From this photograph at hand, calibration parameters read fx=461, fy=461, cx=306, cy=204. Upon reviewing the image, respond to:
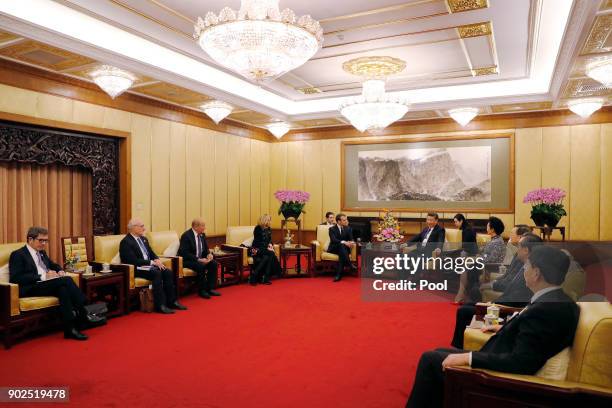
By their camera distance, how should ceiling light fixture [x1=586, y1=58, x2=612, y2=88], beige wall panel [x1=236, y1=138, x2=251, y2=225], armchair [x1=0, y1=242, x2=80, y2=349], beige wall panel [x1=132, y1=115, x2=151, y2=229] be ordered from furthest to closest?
beige wall panel [x1=236, y1=138, x2=251, y2=225]
beige wall panel [x1=132, y1=115, x2=151, y2=229]
ceiling light fixture [x1=586, y1=58, x2=612, y2=88]
armchair [x1=0, y1=242, x2=80, y2=349]

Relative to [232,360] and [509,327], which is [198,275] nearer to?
[232,360]

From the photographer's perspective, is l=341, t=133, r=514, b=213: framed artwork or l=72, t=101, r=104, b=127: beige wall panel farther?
l=341, t=133, r=514, b=213: framed artwork

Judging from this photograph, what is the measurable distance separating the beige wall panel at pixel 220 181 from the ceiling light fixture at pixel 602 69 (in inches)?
275

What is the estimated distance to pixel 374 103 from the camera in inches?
278

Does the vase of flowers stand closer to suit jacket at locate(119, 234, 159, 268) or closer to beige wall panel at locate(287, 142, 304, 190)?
beige wall panel at locate(287, 142, 304, 190)

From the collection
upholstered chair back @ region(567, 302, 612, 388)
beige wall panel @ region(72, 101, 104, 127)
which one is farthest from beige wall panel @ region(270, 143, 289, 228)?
upholstered chair back @ region(567, 302, 612, 388)

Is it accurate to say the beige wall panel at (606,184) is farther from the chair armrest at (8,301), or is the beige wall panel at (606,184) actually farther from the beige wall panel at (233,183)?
the chair armrest at (8,301)

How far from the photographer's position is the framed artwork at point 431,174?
32.7 feet

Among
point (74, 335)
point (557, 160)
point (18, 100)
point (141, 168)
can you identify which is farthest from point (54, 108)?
point (557, 160)

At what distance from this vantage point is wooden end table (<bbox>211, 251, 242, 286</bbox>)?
25.7ft

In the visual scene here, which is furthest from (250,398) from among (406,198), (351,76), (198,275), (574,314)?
(406,198)

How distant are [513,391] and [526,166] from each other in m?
8.48

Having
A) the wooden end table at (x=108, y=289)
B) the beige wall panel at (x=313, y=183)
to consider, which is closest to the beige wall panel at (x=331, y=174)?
the beige wall panel at (x=313, y=183)

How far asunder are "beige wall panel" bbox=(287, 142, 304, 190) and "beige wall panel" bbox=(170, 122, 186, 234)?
341 centimetres
